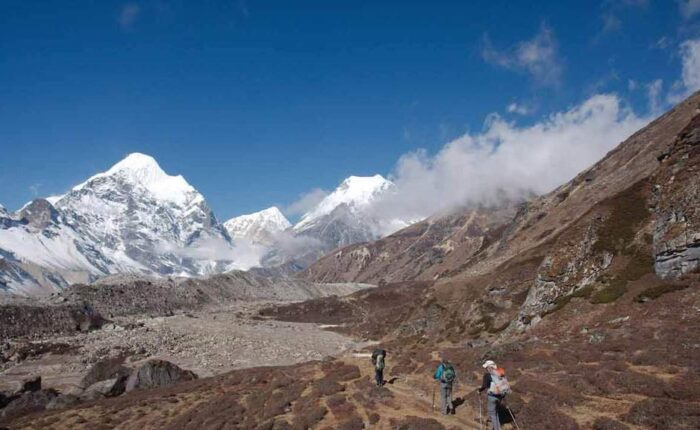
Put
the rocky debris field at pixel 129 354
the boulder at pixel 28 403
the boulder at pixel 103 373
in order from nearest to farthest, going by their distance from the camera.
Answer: the boulder at pixel 28 403 → the rocky debris field at pixel 129 354 → the boulder at pixel 103 373

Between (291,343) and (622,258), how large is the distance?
7223cm

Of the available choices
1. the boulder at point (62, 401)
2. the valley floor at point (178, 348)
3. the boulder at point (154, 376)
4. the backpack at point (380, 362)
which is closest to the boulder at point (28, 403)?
the boulder at point (62, 401)

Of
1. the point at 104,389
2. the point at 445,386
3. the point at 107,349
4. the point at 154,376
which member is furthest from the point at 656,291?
the point at 107,349

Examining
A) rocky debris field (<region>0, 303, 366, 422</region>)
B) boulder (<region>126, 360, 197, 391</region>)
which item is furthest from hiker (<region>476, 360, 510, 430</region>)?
boulder (<region>126, 360, 197, 391</region>)

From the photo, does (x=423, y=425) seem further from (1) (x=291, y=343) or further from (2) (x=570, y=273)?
(1) (x=291, y=343)

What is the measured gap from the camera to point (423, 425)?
22.1 meters

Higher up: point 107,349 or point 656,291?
point 107,349

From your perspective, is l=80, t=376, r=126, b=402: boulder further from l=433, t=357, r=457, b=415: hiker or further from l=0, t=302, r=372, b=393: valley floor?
l=433, t=357, r=457, b=415: hiker

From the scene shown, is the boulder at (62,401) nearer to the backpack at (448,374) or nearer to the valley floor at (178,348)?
the valley floor at (178,348)

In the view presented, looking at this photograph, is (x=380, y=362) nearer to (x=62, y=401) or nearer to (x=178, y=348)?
(x=62, y=401)

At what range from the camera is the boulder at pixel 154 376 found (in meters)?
53.6

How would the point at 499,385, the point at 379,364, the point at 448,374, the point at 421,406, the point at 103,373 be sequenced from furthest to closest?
the point at 103,373 < the point at 379,364 < the point at 421,406 < the point at 448,374 < the point at 499,385

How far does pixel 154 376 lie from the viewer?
5478 centimetres

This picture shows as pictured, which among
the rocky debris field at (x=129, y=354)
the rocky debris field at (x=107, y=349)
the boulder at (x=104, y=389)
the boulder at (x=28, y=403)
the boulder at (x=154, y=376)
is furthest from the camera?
the boulder at (x=154, y=376)
